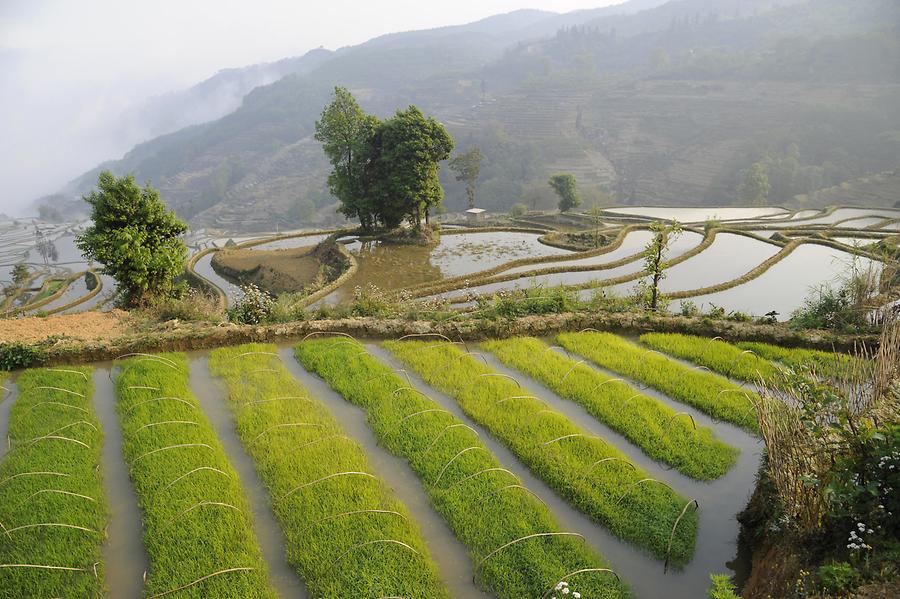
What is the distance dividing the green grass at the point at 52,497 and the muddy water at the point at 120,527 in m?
0.10

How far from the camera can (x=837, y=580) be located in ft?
12.3

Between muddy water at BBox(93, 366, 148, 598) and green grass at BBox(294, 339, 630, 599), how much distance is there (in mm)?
3156

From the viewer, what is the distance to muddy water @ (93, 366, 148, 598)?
503 centimetres

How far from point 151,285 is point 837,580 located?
17291mm

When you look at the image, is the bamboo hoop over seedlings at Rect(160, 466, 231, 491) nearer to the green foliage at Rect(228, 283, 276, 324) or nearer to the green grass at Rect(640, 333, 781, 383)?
the green foliage at Rect(228, 283, 276, 324)

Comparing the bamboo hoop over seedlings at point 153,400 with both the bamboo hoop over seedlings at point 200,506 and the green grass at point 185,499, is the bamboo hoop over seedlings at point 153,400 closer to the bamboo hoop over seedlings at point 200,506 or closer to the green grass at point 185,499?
the green grass at point 185,499

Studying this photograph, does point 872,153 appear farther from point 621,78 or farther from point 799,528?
point 799,528

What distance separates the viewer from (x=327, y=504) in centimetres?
588

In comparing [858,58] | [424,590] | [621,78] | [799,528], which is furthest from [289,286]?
[621,78]

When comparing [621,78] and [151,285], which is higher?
[621,78]

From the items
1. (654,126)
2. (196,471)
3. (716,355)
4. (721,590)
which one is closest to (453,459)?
(721,590)

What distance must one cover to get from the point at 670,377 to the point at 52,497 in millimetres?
9417

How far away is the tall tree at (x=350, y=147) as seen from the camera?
2512 cm

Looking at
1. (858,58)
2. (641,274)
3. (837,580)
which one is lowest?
(641,274)
